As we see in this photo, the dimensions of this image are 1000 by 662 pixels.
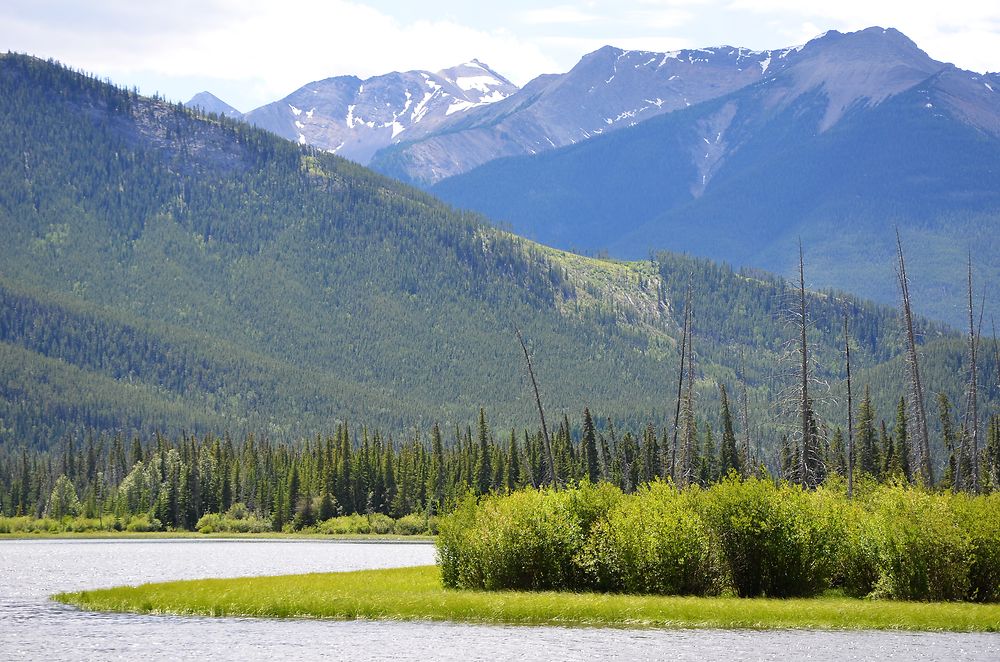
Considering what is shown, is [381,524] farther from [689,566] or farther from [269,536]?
[689,566]

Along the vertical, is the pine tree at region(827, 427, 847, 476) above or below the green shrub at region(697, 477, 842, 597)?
above

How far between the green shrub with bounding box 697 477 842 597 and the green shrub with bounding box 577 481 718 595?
1176 millimetres

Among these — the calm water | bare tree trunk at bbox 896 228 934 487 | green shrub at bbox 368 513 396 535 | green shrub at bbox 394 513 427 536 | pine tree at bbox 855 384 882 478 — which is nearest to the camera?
the calm water

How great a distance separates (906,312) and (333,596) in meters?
43.0

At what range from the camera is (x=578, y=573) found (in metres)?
79.4

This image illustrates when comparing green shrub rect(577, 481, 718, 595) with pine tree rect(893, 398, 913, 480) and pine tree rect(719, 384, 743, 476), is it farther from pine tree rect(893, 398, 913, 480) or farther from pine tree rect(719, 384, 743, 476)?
pine tree rect(719, 384, 743, 476)

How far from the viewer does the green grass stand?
68312mm

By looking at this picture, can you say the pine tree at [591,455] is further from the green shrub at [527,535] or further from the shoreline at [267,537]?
the green shrub at [527,535]

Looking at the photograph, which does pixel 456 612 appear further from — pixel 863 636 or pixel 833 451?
pixel 833 451

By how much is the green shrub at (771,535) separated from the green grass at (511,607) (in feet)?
7.09

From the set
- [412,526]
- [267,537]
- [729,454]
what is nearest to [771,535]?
[729,454]

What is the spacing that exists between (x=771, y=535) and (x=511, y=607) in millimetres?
14824

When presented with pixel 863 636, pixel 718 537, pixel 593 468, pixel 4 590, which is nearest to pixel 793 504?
pixel 718 537

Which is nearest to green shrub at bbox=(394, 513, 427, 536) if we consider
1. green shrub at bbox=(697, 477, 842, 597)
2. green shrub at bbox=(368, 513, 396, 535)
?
green shrub at bbox=(368, 513, 396, 535)
